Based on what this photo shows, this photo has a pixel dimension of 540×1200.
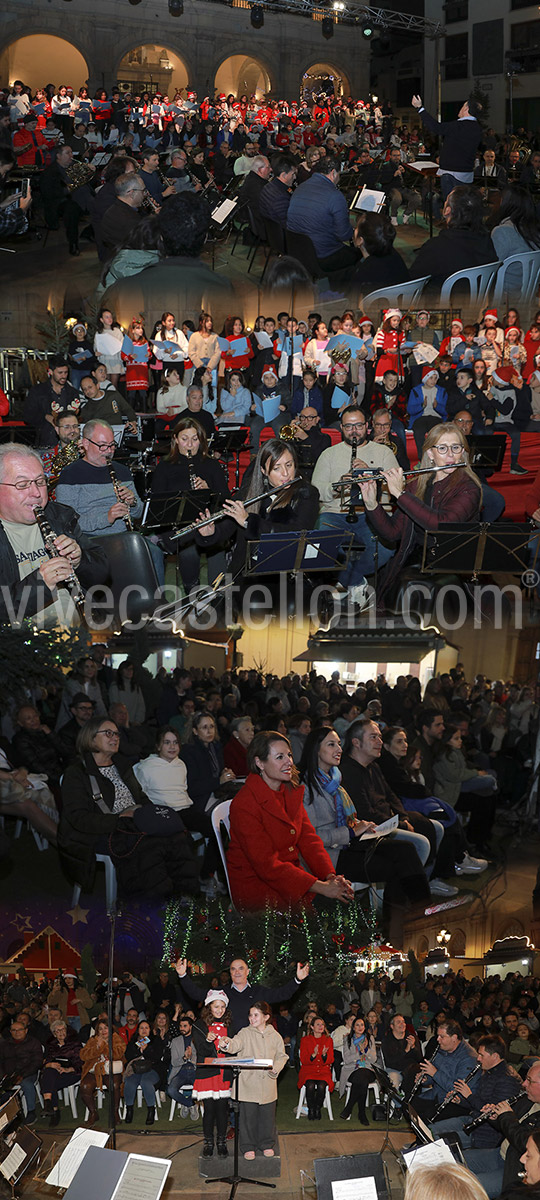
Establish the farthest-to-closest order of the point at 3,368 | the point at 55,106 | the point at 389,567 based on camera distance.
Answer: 1. the point at 55,106
2. the point at 3,368
3. the point at 389,567

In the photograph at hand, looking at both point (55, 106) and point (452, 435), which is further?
point (55, 106)

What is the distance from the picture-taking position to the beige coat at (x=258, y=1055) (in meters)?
5.12

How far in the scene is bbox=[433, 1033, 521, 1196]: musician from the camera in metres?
4.95

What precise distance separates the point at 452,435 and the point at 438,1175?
12.2ft

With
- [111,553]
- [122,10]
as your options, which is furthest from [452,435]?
A: [122,10]

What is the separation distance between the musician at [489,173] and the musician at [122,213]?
4508mm

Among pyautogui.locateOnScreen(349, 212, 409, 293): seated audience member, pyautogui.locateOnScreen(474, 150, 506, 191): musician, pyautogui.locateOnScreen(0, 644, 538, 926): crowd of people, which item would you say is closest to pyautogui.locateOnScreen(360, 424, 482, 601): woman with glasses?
pyautogui.locateOnScreen(0, 644, 538, 926): crowd of people

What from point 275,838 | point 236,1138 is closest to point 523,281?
point 275,838

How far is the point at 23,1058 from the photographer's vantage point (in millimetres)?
5438

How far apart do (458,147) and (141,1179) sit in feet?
39.2

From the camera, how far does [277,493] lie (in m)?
5.61

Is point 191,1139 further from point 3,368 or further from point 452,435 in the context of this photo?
point 3,368

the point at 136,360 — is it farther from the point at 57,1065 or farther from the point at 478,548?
the point at 57,1065

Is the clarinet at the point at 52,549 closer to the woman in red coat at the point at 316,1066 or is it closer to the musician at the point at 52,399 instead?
the woman in red coat at the point at 316,1066
